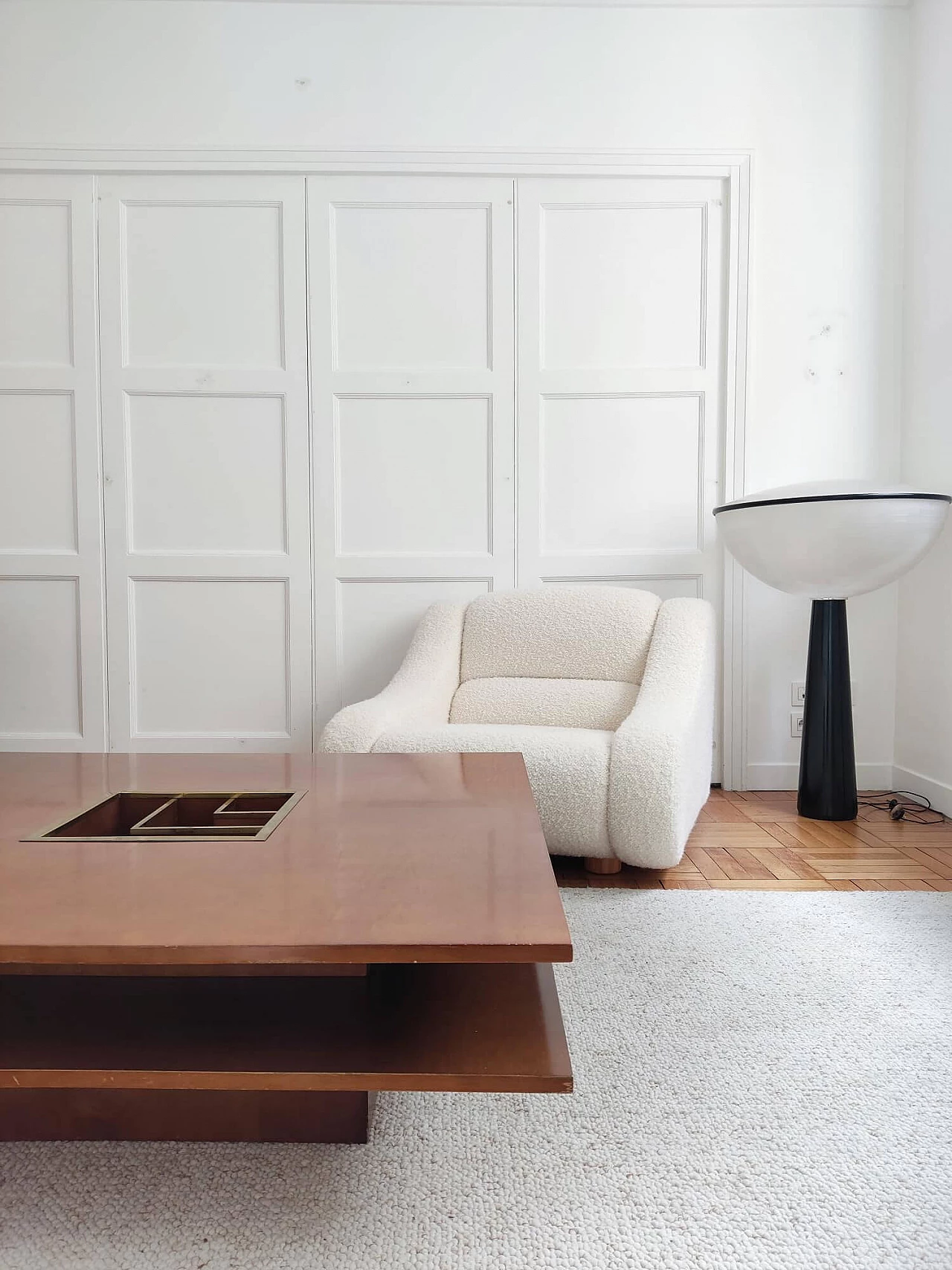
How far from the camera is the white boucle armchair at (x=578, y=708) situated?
184cm

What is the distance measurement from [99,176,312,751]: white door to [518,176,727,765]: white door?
0.76 m

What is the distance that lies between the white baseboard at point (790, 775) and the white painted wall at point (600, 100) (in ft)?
1.80

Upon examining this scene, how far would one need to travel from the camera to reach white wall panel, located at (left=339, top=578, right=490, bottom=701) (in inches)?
112

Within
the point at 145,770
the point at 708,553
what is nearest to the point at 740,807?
the point at 708,553

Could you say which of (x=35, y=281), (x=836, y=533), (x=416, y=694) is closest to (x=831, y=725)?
(x=836, y=533)

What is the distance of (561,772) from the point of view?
186cm

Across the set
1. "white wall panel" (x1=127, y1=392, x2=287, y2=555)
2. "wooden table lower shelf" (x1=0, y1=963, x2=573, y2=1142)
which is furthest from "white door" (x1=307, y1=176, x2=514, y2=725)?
"wooden table lower shelf" (x1=0, y1=963, x2=573, y2=1142)

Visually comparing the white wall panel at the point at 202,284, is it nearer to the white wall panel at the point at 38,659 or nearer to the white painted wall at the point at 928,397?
the white wall panel at the point at 38,659

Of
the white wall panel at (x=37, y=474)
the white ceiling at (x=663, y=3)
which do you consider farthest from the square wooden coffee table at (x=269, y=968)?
the white ceiling at (x=663, y=3)

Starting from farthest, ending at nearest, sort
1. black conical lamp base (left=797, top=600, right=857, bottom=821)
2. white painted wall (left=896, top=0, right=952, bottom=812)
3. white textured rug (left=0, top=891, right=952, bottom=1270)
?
1. white painted wall (left=896, top=0, right=952, bottom=812)
2. black conical lamp base (left=797, top=600, right=857, bottom=821)
3. white textured rug (left=0, top=891, right=952, bottom=1270)

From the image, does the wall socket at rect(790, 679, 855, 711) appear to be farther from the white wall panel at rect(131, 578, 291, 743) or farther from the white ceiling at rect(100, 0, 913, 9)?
the white ceiling at rect(100, 0, 913, 9)

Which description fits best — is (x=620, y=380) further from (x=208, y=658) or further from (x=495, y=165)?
(x=208, y=658)

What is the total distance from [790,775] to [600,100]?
7.39ft

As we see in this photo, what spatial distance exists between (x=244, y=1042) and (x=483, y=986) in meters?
0.24
